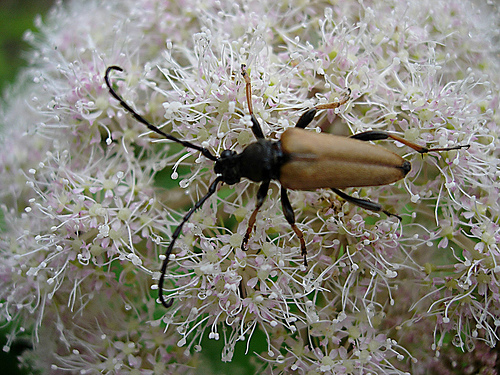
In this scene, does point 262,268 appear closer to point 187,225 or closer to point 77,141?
point 187,225

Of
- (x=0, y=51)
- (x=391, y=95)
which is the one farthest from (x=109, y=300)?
(x=0, y=51)

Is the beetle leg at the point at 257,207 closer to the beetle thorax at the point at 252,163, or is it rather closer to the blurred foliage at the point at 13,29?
the beetle thorax at the point at 252,163

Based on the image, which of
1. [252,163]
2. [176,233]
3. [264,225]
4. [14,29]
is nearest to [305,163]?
[252,163]

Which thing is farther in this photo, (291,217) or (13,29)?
(13,29)

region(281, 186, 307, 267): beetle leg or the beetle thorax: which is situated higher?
the beetle thorax

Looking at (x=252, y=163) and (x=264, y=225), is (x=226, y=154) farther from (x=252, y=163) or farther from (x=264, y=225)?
(x=264, y=225)

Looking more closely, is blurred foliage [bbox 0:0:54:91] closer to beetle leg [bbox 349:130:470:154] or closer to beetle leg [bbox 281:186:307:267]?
beetle leg [bbox 281:186:307:267]

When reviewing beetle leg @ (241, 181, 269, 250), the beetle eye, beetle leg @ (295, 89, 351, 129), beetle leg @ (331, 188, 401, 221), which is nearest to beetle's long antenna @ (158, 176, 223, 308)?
the beetle eye
